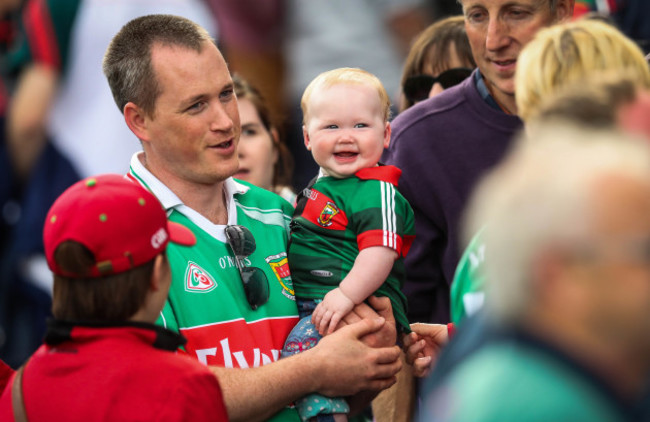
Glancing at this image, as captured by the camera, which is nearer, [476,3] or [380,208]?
[380,208]

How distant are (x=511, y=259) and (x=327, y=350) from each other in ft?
5.14

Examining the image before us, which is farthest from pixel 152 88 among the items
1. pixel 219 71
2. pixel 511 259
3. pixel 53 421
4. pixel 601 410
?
pixel 601 410

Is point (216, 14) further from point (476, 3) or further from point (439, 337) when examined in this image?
point (439, 337)

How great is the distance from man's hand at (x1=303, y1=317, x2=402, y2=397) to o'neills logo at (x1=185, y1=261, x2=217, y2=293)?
38 cm

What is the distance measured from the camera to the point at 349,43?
17.0 ft

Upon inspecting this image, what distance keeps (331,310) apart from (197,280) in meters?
0.44

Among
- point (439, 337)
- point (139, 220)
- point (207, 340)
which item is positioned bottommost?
point (439, 337)

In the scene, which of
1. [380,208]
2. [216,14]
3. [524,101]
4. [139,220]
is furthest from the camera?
[216,14]

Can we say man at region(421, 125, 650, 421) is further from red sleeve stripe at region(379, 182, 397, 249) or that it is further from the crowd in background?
red sleeve stripe at region(379, 182, 397, 249)

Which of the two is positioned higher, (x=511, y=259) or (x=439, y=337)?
(x=511, y=259)

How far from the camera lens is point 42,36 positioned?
5.23 meters

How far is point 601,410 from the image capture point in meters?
1.55

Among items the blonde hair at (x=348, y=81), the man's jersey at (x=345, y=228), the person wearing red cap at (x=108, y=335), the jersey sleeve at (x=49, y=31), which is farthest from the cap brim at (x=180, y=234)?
the jersey sleeve at (x=49, y=31)

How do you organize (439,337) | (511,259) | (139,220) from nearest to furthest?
(511,259)
(139,220)
(439,337)
